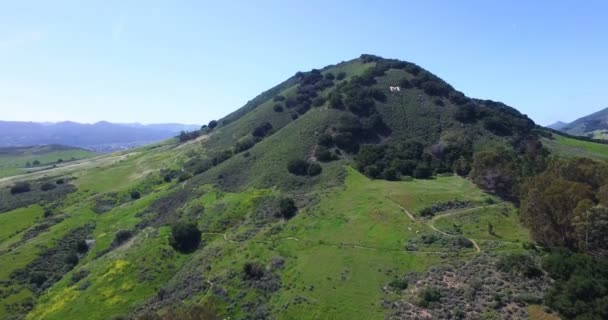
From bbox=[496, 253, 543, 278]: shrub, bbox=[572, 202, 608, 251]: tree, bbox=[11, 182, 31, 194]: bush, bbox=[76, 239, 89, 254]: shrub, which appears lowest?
bbox=[76, 239, 89, 254]: shrub


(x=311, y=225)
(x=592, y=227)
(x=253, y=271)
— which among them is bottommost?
(x=253, y=271)

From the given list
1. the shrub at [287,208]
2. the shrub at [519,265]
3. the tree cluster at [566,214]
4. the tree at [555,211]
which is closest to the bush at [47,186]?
the shrub at [287,208]

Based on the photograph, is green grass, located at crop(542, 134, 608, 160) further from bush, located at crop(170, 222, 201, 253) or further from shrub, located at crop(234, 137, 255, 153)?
bush, located at crop(170, 222, 201, 253)

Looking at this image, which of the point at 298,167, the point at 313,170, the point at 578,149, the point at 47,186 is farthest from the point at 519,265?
the point at 47,186

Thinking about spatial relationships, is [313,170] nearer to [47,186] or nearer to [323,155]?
[323,155]

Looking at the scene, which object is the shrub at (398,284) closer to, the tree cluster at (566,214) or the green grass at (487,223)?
the green grass at (487,223)

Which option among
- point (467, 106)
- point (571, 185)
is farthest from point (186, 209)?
point (467, 106)


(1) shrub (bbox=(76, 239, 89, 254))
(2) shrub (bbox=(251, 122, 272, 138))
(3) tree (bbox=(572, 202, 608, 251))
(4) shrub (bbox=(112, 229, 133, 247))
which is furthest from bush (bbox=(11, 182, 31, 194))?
(3) tree (bbox=(572, 202, 608, 251))
